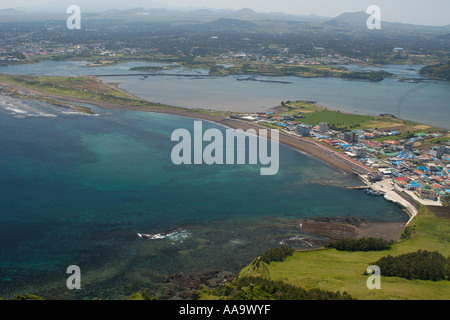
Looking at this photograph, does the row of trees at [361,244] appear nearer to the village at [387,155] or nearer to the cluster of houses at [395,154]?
the village at [387,155]

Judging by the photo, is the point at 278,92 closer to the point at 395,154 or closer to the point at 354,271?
the point at 395,154

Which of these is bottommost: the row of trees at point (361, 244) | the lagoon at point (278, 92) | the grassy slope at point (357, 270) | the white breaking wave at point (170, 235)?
the grassy slope at point (357, 270)

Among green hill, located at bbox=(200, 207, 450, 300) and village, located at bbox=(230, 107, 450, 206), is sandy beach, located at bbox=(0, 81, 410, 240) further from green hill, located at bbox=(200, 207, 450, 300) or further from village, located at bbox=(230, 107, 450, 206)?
green hill, located at bbox=(200, 207, 450, 300)

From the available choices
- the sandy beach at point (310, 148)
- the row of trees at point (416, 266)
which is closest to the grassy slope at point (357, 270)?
the row of trees at point (416, 266)

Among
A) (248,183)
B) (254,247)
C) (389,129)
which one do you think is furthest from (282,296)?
(389,129)

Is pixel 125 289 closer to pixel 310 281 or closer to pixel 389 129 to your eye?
pixel 310 281

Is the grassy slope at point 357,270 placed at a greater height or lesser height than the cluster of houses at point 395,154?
lesser

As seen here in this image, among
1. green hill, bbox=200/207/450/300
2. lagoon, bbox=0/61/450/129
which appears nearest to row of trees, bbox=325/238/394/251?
green hill, bbox=200/207/450/300
